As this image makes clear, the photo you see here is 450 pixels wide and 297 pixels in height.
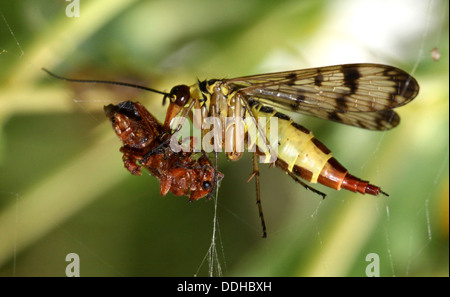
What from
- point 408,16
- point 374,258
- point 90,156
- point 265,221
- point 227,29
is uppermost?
point 408,16

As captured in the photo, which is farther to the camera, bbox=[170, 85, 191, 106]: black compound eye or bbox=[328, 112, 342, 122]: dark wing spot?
bbox=[328, 112, 342, 122]: dark wing spot

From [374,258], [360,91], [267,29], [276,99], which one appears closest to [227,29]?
[267,29]

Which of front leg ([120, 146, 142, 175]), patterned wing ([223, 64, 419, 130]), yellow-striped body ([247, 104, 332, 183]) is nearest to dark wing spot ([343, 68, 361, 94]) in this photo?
patterned wing ([223, 64, 419, 130])

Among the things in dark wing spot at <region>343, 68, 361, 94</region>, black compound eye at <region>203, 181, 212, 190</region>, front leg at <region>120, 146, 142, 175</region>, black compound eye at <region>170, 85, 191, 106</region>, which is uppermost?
dark wing spot at <region>343, 68, 361, 94</region>

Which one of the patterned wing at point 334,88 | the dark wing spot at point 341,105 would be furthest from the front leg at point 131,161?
the dark wing spot at point 341,105

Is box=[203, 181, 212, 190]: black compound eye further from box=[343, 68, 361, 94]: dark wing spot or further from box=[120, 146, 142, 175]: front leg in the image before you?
box=[343, 68, 361, 94]: dark wing spot

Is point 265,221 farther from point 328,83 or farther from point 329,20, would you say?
point 329,20
